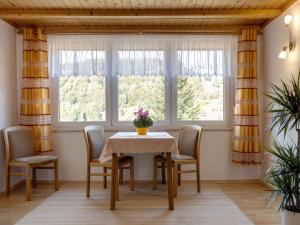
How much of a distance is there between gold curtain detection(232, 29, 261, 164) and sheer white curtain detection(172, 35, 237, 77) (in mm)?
234

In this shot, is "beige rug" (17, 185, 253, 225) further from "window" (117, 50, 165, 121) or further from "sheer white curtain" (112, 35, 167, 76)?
"sheer white curtain" (112, 35, 167, 76)

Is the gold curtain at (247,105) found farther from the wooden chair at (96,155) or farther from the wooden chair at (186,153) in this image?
the wooden chair at (96,155)

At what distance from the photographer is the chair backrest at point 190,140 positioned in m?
4.25

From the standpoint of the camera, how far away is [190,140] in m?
4.40

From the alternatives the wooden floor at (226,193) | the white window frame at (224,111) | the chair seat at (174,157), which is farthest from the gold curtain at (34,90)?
the white window frame at (224,111)

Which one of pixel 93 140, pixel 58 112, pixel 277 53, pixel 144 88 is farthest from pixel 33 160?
pixel 277 53

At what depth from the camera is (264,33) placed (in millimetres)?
4691

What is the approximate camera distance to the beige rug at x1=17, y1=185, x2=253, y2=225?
3.21 metres

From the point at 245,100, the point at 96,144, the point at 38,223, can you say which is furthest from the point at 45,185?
the point at 245,100

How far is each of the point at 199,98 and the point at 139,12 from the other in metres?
1.63

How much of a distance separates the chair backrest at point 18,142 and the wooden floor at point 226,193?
1.76 ft

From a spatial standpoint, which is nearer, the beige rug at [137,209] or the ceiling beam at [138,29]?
the beige rug at [137,209]

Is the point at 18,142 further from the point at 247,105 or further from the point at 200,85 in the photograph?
the point at 247,105

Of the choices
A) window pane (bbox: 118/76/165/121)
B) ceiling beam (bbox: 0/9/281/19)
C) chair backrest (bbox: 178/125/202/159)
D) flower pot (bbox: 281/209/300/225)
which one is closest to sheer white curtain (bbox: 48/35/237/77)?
window pane (bbox: 118/76/165/121)
